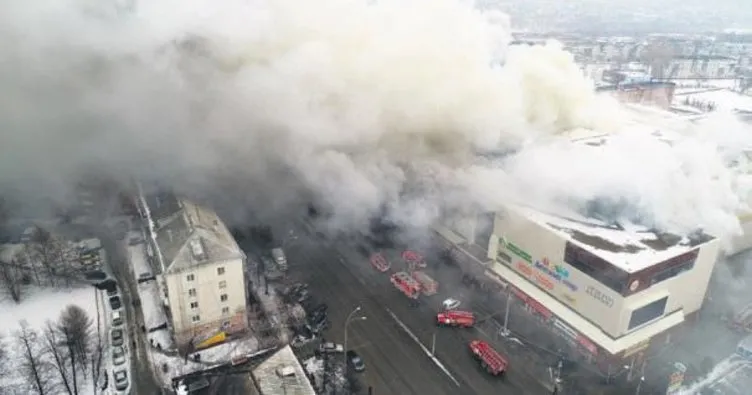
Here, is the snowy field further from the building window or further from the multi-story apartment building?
the building window

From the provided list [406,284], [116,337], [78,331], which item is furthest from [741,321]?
[78,331]

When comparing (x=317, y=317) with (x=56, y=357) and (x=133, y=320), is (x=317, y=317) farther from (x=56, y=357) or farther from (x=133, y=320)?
(x=56, y=357)

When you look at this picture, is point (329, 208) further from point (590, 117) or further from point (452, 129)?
point (590, 117)

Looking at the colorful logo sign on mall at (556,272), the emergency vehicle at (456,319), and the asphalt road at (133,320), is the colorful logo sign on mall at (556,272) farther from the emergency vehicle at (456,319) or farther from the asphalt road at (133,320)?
the asphalt road at (133,320)

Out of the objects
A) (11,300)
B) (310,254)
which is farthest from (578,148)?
(11,300)

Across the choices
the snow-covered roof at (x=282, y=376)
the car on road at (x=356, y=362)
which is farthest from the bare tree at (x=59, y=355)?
the car on road at (x=356, y=362)
